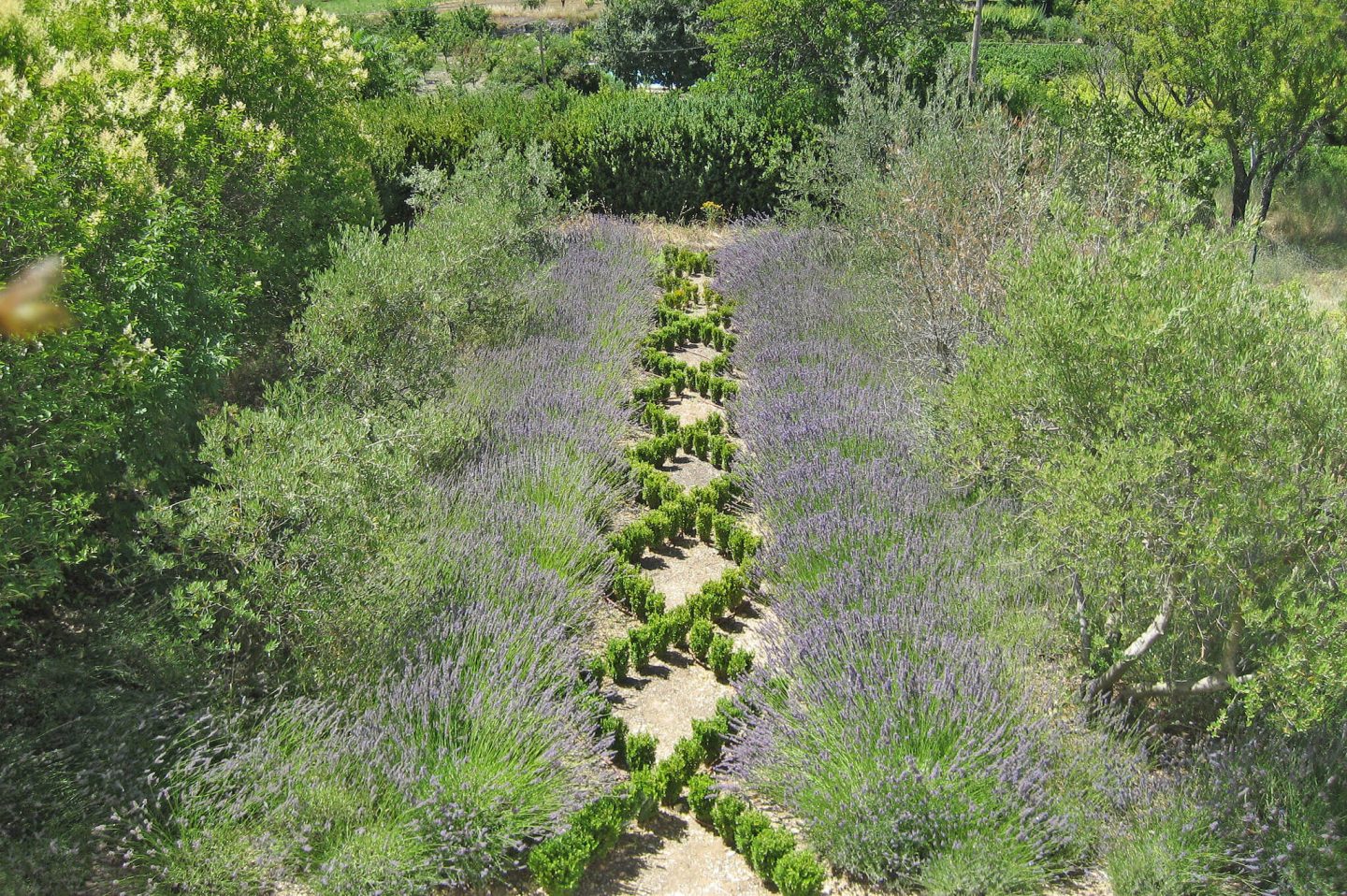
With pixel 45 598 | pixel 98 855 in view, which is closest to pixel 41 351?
pixel 45 598

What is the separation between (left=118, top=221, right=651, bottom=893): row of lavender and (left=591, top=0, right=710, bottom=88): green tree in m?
26.9

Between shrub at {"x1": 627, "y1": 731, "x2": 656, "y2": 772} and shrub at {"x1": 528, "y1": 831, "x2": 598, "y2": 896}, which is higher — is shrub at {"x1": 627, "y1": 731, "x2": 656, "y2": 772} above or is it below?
below

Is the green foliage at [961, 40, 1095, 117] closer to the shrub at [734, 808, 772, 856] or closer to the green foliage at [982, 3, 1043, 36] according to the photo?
the green foliage at [982, 3, 1043, 36]

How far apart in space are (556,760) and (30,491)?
216cm

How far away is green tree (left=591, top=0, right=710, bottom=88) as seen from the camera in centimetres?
2923

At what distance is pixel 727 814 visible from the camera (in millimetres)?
3557

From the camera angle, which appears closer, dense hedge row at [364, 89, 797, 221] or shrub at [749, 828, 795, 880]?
A: shrub at [749, 828, 795, 880]

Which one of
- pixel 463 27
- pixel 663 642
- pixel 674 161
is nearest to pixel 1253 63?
pixel 674 161

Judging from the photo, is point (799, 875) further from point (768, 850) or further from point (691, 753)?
point (691, 753)

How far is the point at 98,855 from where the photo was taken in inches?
122

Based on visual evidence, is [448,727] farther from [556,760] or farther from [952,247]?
[952,247]

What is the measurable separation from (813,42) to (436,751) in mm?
12532

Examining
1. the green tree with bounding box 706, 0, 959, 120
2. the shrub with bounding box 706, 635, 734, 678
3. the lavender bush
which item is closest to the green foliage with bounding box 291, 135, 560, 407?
the shrub with bounding box 706, 635, 734, 678

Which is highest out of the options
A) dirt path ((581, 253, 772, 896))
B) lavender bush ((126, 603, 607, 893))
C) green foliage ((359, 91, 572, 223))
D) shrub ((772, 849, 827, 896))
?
green foliage ((359, 91, 572, 223))
